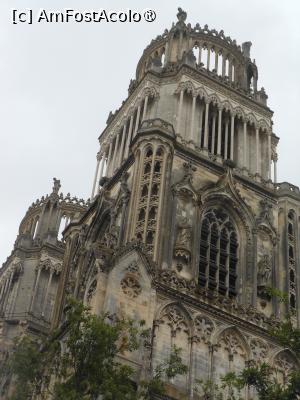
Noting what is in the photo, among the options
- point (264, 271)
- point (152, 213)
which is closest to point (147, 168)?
point (152, 213)

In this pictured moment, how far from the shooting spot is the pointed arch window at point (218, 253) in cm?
3788

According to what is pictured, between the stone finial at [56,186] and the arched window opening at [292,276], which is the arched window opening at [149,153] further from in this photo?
the stone finial at [56,186]

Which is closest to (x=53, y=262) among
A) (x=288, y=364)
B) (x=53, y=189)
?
(x=53, y=189)

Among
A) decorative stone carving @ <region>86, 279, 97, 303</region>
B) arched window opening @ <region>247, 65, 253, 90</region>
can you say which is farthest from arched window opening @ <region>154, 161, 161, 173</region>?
arched window opening @ <region>247, 65, 253, 90</region>

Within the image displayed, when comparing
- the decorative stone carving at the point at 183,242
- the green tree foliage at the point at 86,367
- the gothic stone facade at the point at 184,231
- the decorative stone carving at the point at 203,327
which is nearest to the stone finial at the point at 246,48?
the gothic stone facade at the point at 184,231

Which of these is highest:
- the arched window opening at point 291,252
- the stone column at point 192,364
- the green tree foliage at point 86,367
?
the arched window opening at point 291,252

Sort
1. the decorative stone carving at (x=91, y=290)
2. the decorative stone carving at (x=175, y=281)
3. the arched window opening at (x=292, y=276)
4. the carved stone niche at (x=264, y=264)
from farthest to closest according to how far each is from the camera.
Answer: the arched window opening at (x=292, y=276)
the carved stone niche at (x=264, y=264)
the decorative stone carving at (x=175, y=281)
the decorative stone carving at (x=91, y=290)

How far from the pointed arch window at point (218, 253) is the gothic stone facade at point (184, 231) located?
6 centimetres

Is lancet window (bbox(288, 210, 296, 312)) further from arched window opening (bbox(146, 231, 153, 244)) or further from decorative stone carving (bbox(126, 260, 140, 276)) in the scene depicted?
decorative stone carving (bbox(126, 260, 140, 276))

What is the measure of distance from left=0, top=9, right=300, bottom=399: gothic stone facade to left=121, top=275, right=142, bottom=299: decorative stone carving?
0.15 feet

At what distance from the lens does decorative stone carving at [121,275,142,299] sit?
3219 centimetres

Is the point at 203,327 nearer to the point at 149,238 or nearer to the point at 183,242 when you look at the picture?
the point at 183,242

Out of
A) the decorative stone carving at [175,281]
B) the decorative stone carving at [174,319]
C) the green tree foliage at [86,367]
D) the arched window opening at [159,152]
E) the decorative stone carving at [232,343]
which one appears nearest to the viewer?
the green tree foliage at [86,367]

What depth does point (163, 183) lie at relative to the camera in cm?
3875
